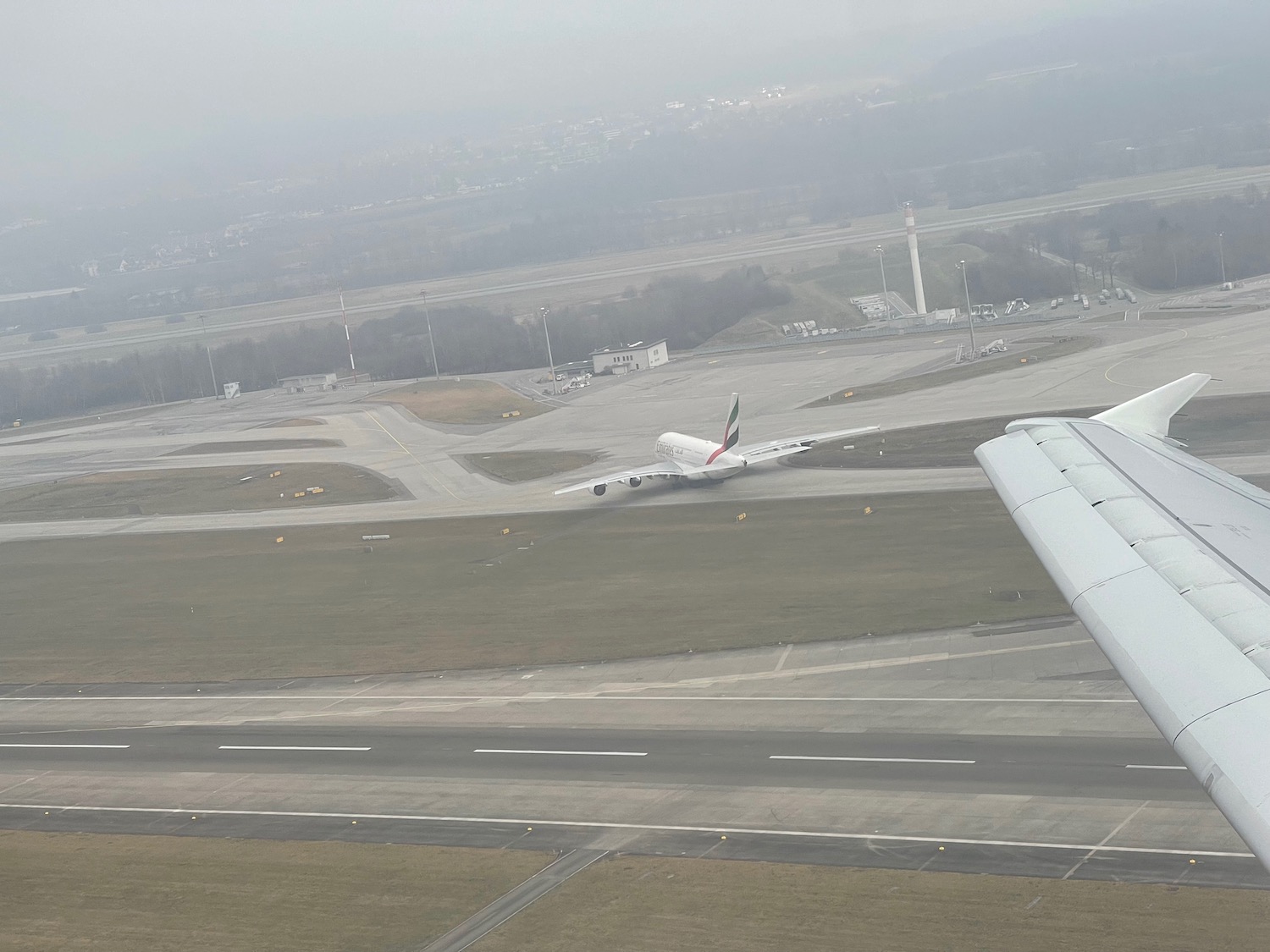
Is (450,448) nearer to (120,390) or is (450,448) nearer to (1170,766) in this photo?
(1170,766)

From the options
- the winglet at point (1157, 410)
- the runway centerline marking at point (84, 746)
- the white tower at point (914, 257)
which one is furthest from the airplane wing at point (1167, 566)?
the white tower at point (914, 257)

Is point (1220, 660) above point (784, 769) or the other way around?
above

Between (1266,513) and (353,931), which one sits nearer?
(1266,513)

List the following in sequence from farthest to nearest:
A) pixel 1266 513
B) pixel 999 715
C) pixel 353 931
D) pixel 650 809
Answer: pixel 999 715 → pixel 650 809 → pixel 353 931 → pixel 1266 513

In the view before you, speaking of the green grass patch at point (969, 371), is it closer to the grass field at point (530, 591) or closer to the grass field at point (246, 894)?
the grass field at point (530, 591)

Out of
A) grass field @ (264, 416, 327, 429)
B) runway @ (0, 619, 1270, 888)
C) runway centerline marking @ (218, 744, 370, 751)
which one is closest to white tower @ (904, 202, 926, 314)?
grass field @ (264, 416, 327, 429)

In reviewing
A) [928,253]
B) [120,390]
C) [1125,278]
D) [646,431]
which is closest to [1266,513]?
[646,431]

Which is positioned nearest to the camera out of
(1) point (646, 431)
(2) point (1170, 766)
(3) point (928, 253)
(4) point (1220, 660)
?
(4) point (1220, 660)

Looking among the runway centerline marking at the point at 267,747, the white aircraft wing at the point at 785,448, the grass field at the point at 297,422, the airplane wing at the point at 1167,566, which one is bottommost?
the runway centerline marking at the point at 267,747
